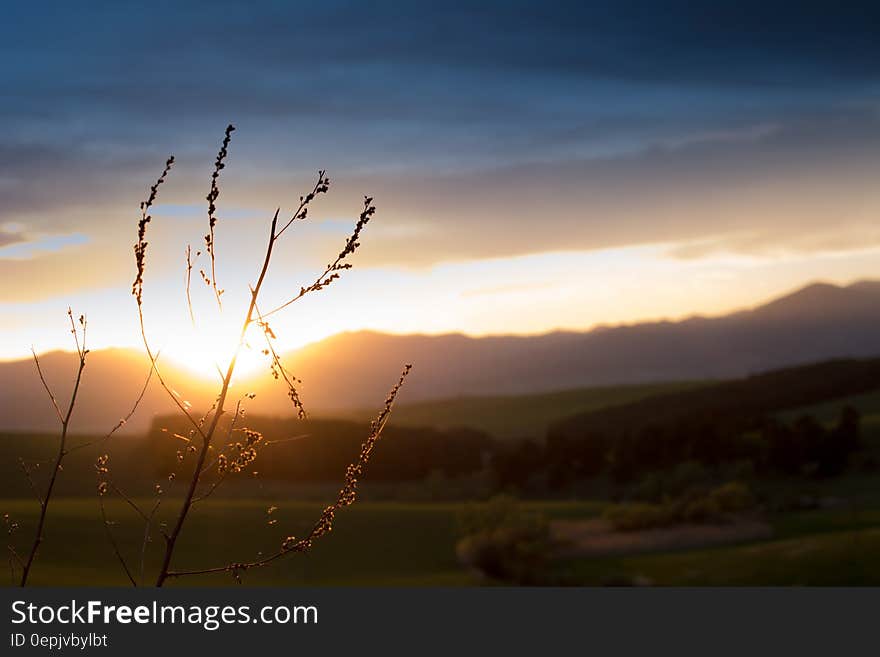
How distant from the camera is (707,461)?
46.6 m

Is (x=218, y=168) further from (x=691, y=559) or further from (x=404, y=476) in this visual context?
(x=404, y=476)

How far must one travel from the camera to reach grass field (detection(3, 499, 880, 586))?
30.5 metres

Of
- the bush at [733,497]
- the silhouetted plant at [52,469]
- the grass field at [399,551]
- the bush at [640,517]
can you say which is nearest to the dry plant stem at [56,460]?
the silhouetted plant at [52,469]

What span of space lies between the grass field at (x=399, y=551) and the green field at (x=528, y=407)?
914 inches

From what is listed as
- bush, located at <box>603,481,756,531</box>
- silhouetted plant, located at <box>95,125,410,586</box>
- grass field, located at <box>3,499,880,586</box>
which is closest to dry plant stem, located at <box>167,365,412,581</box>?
silhouetted plant, located at <box>95,125,410,586</box>

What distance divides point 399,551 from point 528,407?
37.0m

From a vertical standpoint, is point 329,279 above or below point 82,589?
above

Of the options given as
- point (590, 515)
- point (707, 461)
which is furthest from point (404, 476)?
point (707, 461)

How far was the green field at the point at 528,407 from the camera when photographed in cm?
6900

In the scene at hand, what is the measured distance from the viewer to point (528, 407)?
249 feet

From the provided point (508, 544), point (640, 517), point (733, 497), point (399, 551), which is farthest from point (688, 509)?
point (399, 551)

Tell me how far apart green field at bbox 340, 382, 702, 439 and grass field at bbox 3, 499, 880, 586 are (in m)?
23.2

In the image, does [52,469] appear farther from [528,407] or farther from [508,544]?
[528,407]

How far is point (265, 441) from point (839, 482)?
45.8 metres
